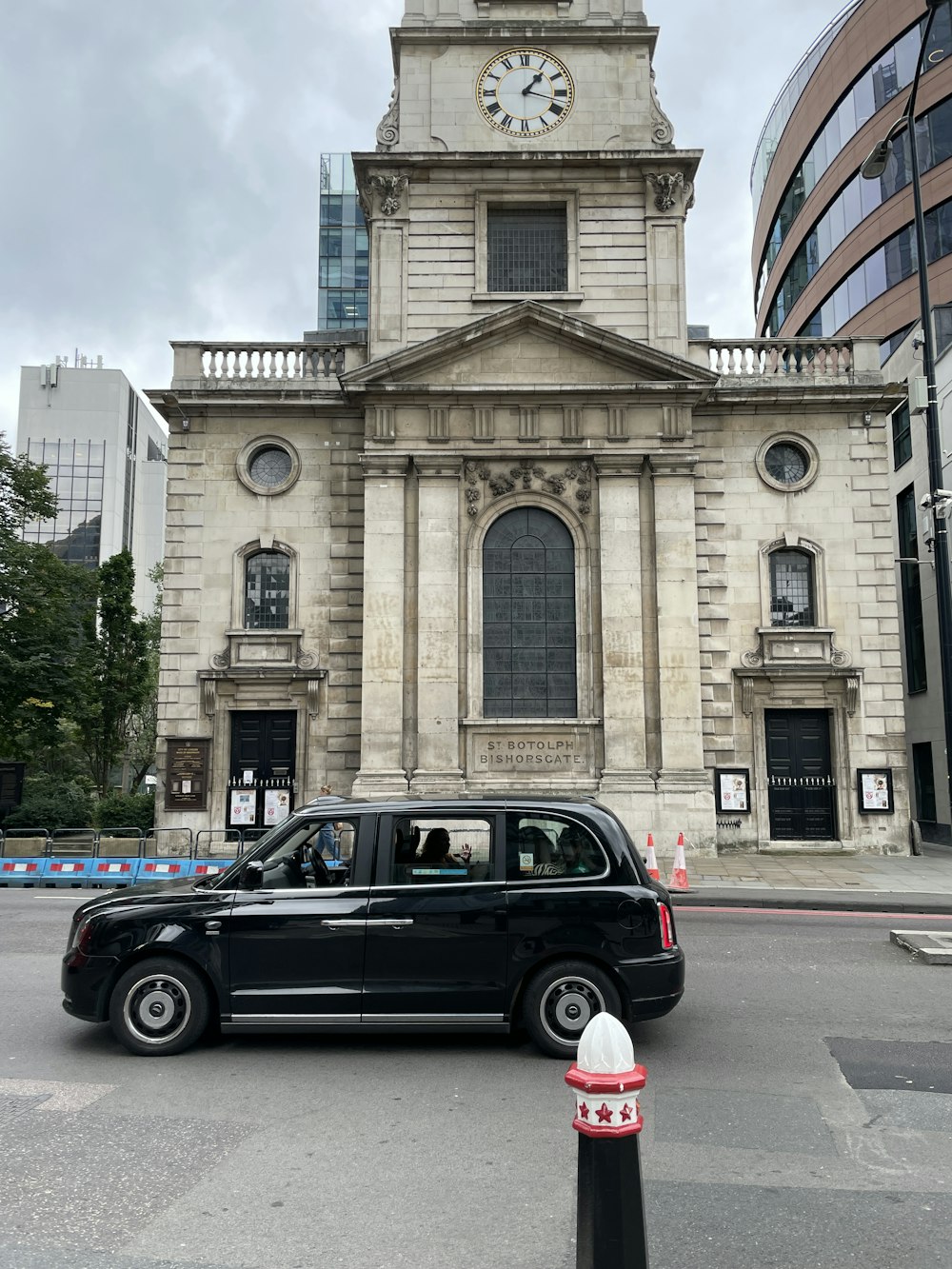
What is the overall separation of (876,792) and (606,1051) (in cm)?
2126

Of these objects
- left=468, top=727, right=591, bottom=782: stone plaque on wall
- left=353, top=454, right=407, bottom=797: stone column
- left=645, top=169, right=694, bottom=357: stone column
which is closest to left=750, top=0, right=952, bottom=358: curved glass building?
left=645, top=169, right=694, bottom=357: stone column

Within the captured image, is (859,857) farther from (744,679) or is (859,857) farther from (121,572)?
(121,572)

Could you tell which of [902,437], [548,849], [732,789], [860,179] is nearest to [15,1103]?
[548,849]

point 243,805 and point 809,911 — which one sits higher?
point 243,805

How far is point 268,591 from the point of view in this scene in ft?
79.9

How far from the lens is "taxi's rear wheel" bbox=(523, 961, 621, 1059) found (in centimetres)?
762

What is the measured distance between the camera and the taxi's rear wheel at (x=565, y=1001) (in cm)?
762

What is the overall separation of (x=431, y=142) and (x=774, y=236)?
2979 cm

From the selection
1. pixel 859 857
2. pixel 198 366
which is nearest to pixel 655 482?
pixel 859 857

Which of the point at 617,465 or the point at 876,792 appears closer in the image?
the point at 876,792

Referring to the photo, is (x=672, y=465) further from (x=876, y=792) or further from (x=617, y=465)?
(x=876, y=792)

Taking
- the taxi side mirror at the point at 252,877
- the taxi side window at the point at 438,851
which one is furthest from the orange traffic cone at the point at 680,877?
the taxi side mirror at the point at 252,877

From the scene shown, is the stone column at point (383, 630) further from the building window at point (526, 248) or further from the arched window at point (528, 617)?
the building window at point (526, 248)

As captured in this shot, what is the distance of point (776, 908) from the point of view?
15867 mm
